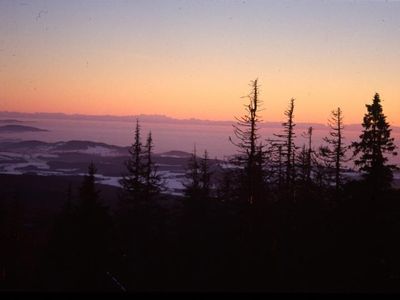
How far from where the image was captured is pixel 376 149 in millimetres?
22516

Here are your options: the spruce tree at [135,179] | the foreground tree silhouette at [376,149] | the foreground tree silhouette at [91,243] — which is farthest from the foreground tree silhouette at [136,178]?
the foreground tree silhouette at [376,149]

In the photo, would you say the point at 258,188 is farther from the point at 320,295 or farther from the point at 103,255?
the point at 320,295

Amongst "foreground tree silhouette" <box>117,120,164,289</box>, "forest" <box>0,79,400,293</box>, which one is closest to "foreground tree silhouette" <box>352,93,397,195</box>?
"forest" <box>0,79,400,293</box>

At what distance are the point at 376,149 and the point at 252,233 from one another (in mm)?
8097

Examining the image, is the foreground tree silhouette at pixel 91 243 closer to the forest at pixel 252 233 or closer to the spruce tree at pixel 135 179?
the forest at pixel 252 233

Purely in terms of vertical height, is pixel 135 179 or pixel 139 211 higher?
pixel 135 179

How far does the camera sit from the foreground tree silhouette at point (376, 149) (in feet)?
73.0

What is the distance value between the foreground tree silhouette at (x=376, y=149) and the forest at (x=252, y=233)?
5 centimetres

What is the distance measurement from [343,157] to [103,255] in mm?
18441

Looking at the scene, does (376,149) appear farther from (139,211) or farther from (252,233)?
(139,211)

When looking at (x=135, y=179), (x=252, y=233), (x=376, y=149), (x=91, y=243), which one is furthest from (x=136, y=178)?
(x=376, y=149)

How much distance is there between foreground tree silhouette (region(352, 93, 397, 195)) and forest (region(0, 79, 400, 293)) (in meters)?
0.05

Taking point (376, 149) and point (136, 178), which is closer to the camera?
point (376, 149)

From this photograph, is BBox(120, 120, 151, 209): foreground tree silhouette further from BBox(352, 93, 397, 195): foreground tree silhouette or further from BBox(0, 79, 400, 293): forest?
BBox(352, 93, 397, 195): foreground tree silhouette
